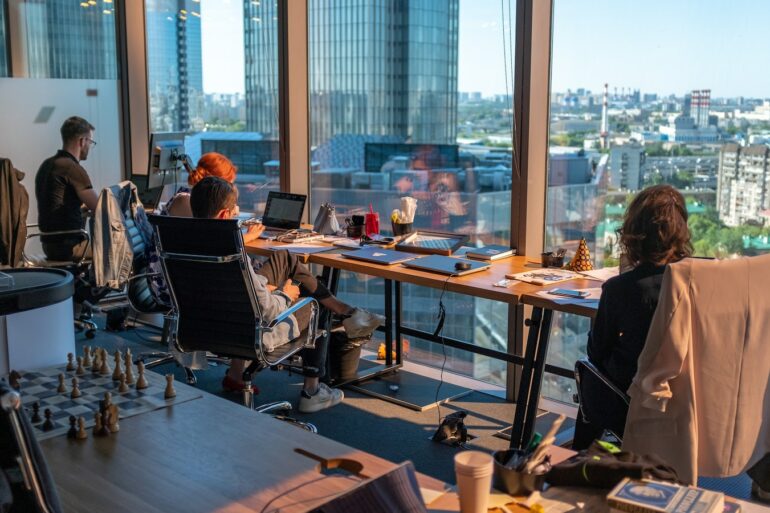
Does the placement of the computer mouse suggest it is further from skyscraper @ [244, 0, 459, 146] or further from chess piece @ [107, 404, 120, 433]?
chess piece @ [107, 404, 120, 433]

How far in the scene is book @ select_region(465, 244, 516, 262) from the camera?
445cm

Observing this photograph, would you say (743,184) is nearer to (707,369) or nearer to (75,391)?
(707,369)

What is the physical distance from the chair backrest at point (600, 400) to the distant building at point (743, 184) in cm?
145

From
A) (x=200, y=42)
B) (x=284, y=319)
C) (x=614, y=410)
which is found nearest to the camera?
(x=614, y=410)

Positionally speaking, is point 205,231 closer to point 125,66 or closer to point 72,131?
point 72,131

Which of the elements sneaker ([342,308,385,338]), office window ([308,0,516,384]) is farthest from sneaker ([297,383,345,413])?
office window ([308,0,516,384])

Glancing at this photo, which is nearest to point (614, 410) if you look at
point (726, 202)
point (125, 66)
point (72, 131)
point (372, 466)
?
point (372, 466)

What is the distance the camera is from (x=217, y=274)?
3.78 m

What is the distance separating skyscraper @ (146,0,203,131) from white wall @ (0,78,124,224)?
0.40 m

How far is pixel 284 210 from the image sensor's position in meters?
5.51

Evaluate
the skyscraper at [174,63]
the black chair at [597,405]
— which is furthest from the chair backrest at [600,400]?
the skyscraper at [174,63]

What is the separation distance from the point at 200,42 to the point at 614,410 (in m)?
5.00

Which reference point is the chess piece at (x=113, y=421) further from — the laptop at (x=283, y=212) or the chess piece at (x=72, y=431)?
the laptop at (x=283, y=212)

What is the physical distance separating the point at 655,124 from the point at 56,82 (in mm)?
4943
